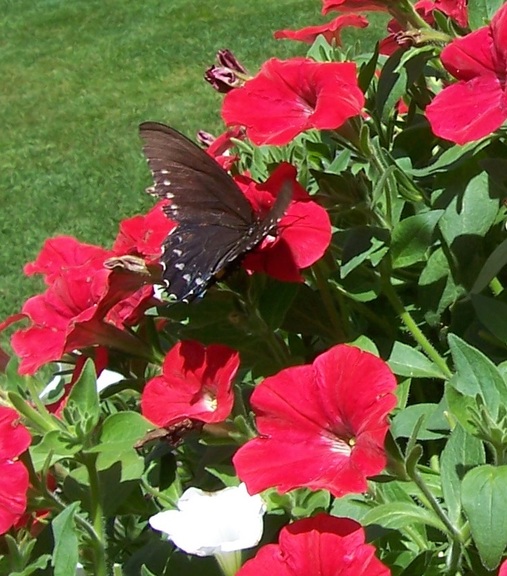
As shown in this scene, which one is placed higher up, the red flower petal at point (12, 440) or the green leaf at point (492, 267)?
the red flower petal at point (12, 440)

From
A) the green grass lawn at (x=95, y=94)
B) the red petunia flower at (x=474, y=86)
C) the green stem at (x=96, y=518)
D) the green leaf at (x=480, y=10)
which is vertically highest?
the red petunia flower at (x=474, y=86)

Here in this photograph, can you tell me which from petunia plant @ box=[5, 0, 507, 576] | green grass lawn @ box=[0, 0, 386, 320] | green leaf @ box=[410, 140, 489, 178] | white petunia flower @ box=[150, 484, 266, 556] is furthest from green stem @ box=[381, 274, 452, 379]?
green grass lawn @ box=[0, 0, 386, 320]

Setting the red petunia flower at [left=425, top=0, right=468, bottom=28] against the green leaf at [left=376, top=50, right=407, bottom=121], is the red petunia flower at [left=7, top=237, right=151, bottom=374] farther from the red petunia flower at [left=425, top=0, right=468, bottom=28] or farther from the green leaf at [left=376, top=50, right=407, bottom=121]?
the red petunia flower at [left=425, top=0, right=468, bottom=28]

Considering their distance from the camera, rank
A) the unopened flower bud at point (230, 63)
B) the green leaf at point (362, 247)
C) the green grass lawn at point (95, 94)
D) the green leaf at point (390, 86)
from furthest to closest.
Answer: the green grass lawn at point (95, 94), the unopened flower bud at point (230, 63), the green leaf at point (390, 86), the green leaf at point (362, 247)

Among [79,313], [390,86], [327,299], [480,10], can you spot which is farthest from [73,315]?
[480,10]

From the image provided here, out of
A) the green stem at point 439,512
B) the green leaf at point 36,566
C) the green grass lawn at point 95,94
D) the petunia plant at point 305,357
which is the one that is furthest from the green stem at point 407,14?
the green grass lawn at point 95,94

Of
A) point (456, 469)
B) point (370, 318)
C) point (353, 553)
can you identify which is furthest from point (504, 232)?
point (353, 553)

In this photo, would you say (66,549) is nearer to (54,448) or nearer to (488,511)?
(54,448)

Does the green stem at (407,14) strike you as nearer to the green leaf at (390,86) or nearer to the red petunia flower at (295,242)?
the green leaf at (390,86)

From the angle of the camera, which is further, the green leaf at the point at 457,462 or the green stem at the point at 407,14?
the green stem at the point at 407,14
